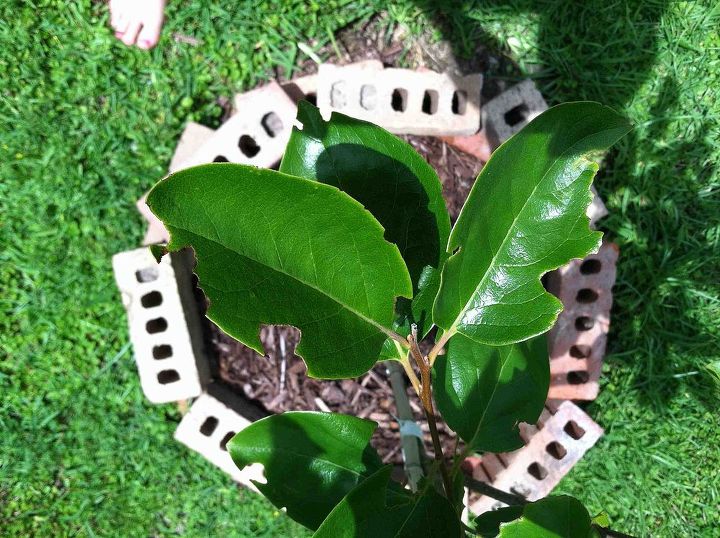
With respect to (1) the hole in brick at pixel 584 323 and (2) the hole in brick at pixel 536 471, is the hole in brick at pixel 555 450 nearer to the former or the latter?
(2) the hole in brick at pixel 536 471

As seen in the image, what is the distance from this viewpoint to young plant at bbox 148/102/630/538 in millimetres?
733

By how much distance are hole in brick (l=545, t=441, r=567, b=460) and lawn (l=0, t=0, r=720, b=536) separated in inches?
10.7

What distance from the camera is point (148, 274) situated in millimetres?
2074

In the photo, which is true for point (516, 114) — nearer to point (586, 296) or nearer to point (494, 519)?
point (586, 296)

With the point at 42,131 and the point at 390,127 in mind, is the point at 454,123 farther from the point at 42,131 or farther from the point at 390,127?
the point at 42,131

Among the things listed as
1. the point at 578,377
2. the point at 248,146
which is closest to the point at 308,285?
the point at 248,146

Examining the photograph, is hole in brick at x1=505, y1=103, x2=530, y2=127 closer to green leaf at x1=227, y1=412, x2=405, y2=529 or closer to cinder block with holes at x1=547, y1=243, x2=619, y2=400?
cinder block with holes at x1=547, y1=243, x2=619, y2=400

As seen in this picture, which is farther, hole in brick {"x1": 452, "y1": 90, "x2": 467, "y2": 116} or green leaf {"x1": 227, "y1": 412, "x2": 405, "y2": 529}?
hole in brick {"x1": 452, "y1": 90, "x2": 467, "y2": 116}

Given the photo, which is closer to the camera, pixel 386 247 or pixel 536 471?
pixel 386 247

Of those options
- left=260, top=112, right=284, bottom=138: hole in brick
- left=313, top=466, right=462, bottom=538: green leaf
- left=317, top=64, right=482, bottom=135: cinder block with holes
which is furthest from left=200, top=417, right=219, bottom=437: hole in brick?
left=313, top=466, right=462, bottom=538: green leaf

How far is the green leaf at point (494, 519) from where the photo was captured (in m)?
1.10

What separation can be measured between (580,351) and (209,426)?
125cm

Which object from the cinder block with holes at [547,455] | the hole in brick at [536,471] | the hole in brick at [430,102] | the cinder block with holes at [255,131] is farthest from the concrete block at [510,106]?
the hole in brick at [536,471]

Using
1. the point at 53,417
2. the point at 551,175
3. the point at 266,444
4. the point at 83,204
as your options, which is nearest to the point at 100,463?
the point at 53,417
